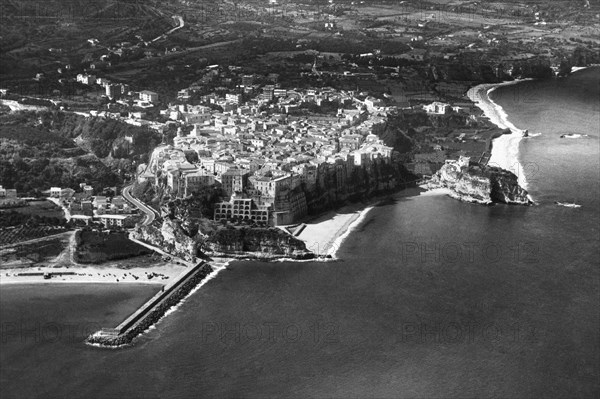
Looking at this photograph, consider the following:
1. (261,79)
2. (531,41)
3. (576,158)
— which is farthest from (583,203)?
(531,41)

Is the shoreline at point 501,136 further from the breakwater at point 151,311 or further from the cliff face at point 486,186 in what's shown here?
the breakwater at point 151,311

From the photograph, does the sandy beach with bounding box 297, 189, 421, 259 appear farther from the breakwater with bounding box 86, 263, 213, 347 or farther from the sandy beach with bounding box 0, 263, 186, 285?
the sandy beach with bounding box 0, 263, 186, 285

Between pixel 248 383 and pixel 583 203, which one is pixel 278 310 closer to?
pixel 248 383

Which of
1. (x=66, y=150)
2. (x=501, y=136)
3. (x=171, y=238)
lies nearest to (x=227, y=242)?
(x=171, y=238)

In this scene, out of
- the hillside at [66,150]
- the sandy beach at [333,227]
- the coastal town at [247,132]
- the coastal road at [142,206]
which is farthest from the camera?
the hillside at [66,150]

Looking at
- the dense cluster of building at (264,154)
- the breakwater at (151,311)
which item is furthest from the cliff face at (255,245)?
the dense cluster of building at (264,154)

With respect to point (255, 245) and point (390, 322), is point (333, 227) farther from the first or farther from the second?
point (390, 322)

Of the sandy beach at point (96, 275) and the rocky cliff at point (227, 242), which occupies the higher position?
the rocky cliff at point (227, 242)
